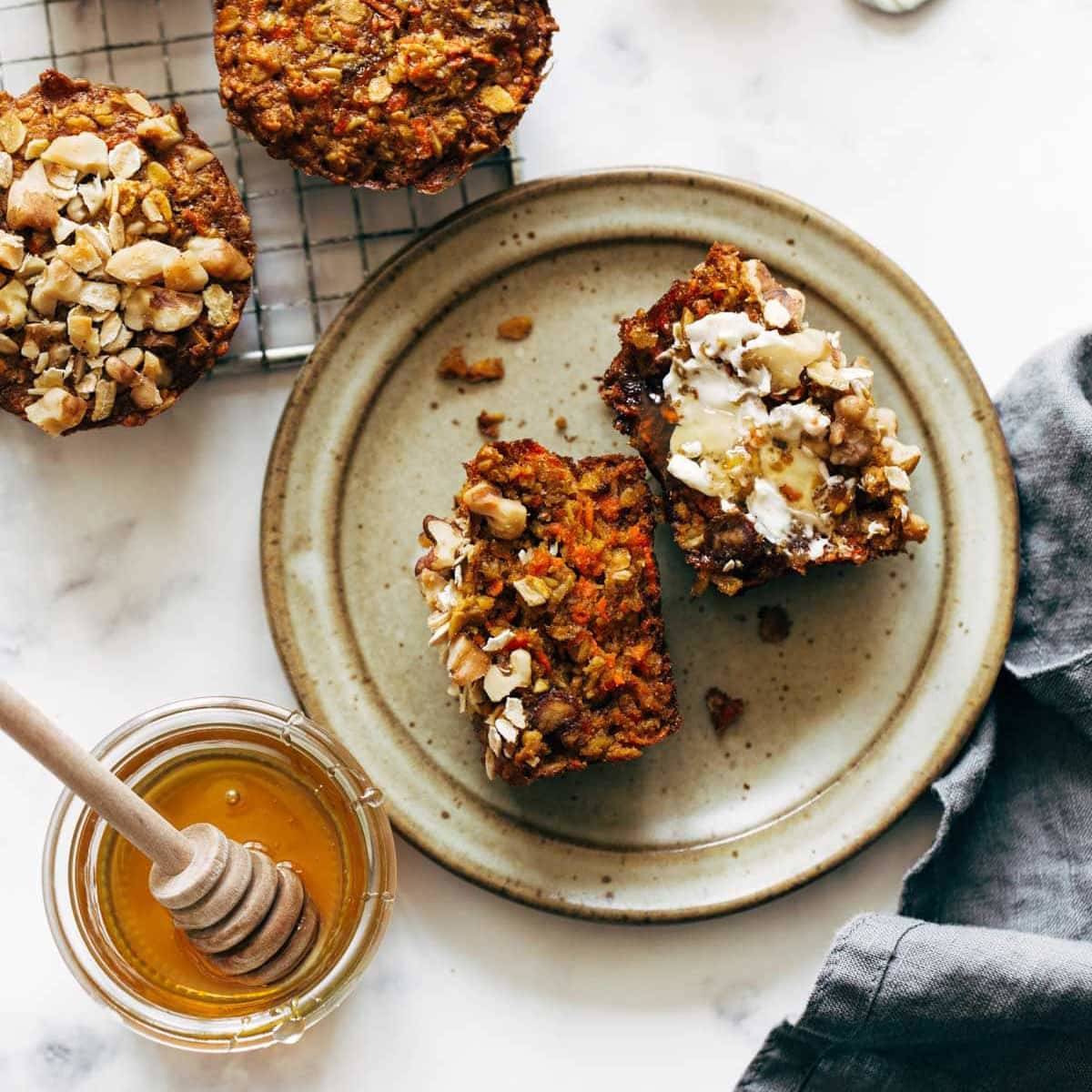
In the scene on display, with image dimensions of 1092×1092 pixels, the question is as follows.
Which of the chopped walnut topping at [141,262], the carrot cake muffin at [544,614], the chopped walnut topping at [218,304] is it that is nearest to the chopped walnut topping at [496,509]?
the carrot cake muffin at [544,614]

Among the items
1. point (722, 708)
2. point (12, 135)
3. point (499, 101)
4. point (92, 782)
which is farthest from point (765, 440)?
point (12, 135)

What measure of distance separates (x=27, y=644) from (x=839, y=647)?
1.92 m

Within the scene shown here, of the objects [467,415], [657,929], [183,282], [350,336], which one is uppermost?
[183,282]

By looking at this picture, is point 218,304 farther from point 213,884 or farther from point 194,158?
point 213,884

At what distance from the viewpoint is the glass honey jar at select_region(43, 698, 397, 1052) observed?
8.77ft

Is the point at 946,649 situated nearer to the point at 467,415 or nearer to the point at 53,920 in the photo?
the point at 467,415

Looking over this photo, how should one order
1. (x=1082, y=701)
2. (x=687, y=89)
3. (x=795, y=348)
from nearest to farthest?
(x=795, y=348), (x=1082, y=701), (x=687, y=89)

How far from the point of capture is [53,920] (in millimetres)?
2674

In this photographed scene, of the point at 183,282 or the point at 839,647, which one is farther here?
the point at 839,647

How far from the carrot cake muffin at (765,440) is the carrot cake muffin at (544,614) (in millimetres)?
172

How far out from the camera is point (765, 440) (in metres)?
2.59

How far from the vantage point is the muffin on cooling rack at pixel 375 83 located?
2.64 m

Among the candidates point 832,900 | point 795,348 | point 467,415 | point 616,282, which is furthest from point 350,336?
point 832,900

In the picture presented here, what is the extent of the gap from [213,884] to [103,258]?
1293mm
